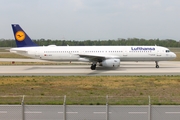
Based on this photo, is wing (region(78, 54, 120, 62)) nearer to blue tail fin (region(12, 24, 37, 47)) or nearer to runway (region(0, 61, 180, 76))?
runway (region(0, 61, 180, 76))

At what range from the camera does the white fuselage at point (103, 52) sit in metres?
41.1

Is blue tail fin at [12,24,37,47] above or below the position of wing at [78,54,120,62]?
above

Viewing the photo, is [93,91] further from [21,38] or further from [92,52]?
[21,38]

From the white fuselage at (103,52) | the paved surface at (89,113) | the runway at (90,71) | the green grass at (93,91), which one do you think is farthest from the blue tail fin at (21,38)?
the paved surface at (89,113)

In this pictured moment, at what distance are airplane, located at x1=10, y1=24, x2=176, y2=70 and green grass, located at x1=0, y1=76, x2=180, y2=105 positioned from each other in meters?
13.2

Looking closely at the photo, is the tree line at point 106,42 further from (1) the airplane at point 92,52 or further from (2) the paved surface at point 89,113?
(2) the paved surface at point 89,113

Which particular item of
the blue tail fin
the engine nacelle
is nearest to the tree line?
the blue tail fin

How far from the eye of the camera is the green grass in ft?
58.2

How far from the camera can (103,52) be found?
138 feet

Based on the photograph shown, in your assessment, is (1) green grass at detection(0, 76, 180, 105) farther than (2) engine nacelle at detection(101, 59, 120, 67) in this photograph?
No

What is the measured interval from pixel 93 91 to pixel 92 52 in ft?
68.5

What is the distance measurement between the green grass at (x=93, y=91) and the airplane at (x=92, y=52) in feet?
43.4

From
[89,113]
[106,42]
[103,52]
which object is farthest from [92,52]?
[106,42]

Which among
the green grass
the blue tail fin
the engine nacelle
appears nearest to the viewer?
the green grass
